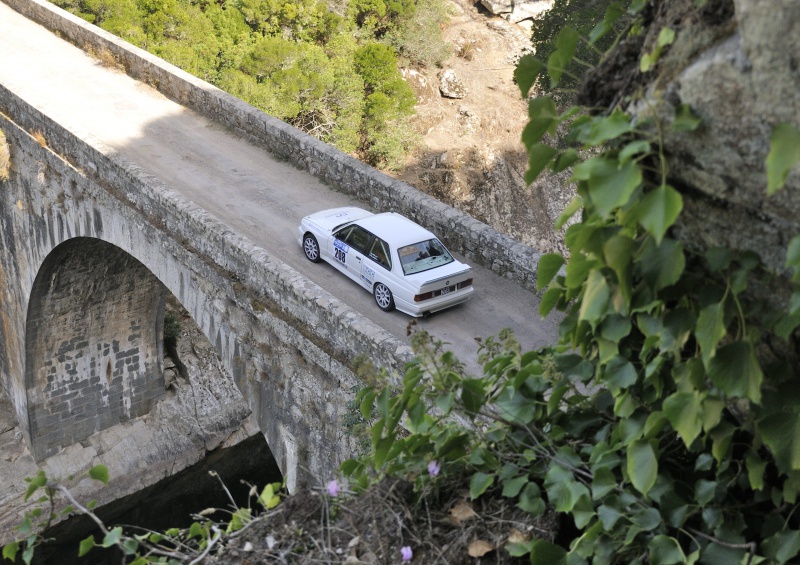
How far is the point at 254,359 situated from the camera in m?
9.67

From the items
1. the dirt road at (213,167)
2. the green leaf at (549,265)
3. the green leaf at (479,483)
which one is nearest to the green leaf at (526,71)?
the green leaf at (549,265)

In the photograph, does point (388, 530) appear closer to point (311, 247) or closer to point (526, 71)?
point (526, 71)

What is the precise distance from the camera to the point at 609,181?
2.78m

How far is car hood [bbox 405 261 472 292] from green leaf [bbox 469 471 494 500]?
5553mm

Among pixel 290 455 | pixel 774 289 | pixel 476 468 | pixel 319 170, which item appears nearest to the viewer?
pixel 774 289

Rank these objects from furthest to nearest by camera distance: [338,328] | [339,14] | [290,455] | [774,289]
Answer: [339,14] → [290,455] → [338,328] → [774,289]

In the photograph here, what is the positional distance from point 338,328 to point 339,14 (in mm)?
24031

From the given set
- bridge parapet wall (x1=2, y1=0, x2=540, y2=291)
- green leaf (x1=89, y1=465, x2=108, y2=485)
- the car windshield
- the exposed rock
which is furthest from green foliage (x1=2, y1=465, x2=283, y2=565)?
the exposed rock

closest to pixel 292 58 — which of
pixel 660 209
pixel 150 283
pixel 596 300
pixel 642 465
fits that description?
pixel 150 283

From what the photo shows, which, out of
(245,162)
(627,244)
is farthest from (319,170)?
(627,244)

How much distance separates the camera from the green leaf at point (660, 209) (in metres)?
2.68

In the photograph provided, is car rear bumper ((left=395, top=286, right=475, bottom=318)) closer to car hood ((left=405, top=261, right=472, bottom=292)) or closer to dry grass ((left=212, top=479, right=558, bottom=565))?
car hood ((left=405, top=261, right=472, bottom=292))

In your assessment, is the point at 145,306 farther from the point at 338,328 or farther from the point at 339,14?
the point at 339,14

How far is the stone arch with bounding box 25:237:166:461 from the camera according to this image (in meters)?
17.7
